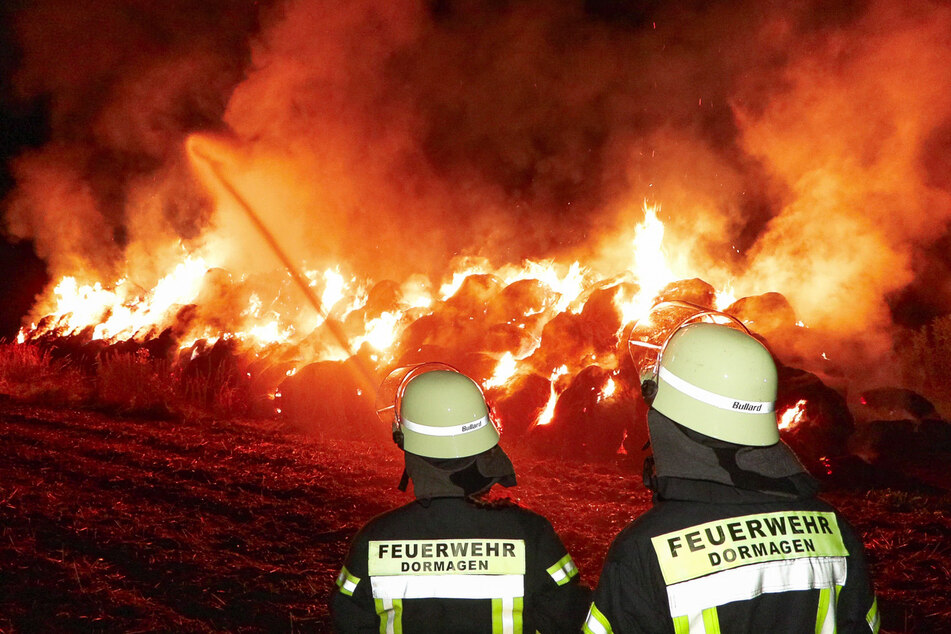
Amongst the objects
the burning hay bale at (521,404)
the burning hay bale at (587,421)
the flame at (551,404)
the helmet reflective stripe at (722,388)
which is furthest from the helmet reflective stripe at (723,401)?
the burning hay bale at (521,404)

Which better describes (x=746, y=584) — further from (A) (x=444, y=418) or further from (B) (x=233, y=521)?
(B) (x=233, y=521)

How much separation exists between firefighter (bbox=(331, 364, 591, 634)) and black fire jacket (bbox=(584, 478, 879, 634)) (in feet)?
1.22

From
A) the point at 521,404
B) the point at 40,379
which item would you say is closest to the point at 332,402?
the point at 521,404

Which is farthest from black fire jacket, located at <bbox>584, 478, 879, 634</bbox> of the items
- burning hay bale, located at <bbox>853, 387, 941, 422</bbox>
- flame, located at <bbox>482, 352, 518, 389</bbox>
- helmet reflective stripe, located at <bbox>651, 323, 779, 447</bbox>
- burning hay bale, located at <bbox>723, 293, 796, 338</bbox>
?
flame, located at <bbox>482, 352, 518, 389</bbox>

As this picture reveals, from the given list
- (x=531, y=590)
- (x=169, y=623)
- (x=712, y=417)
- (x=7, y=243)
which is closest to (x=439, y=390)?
(x=531, y=590)

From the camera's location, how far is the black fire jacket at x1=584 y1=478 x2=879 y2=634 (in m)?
1.59

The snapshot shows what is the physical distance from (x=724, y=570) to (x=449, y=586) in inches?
30.3

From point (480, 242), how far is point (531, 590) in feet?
69.6

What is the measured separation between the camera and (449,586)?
1.95 m

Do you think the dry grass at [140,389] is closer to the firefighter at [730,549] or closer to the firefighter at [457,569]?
the firefighter at [457,569]

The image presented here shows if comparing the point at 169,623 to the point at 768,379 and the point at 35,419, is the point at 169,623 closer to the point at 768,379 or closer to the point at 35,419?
the point at 768,379

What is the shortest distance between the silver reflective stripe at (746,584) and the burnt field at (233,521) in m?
3.29

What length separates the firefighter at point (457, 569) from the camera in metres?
1.95

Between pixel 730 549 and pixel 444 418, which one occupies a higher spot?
pixel 444 418
